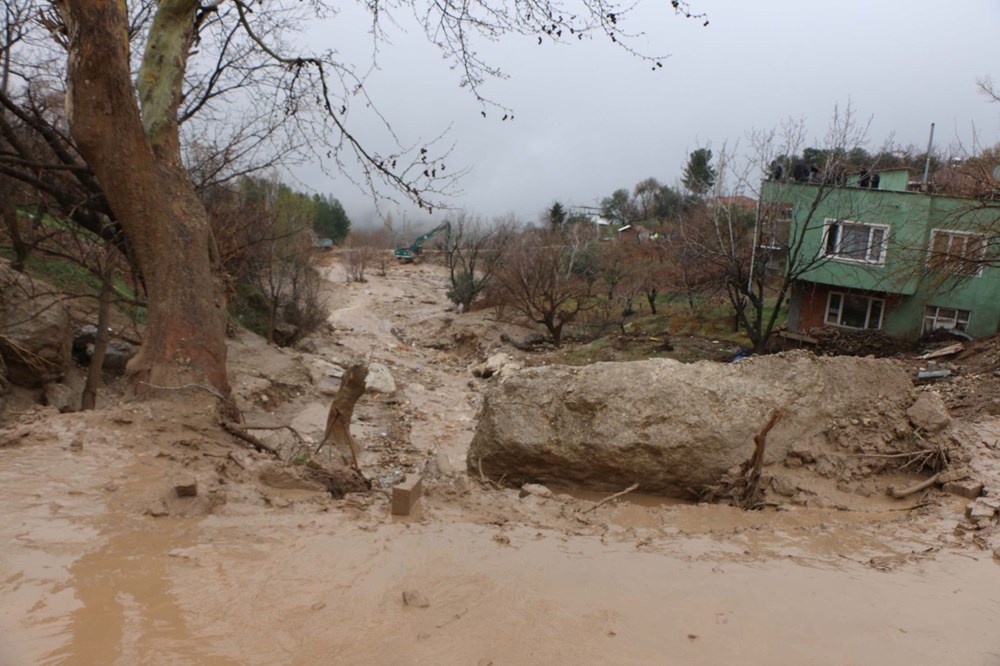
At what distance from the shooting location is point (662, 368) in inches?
264

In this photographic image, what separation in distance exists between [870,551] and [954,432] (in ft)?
9.34

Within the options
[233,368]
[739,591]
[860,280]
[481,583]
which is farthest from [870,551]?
[860,280]

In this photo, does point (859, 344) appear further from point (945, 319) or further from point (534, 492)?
point (534, 492)

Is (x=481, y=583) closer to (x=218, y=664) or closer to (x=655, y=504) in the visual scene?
(x=218, y=664)

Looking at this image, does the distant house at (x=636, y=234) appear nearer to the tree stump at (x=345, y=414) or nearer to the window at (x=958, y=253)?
the window at (x=958, y=253)

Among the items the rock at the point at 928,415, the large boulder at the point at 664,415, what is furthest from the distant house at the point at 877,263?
the large boulder at the point at 664,415

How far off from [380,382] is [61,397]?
703 cm

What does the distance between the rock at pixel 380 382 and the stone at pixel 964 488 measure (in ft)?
36.6

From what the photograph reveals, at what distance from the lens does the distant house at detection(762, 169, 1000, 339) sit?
18.0 m

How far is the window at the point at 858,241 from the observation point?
18.8m

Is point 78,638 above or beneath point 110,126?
beneath

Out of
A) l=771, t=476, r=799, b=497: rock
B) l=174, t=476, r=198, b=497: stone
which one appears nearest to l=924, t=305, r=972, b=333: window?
l=771, t=476, r=799, b=497: rock

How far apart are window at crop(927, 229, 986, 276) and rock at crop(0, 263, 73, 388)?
1539cm

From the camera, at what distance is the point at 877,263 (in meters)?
19.8
